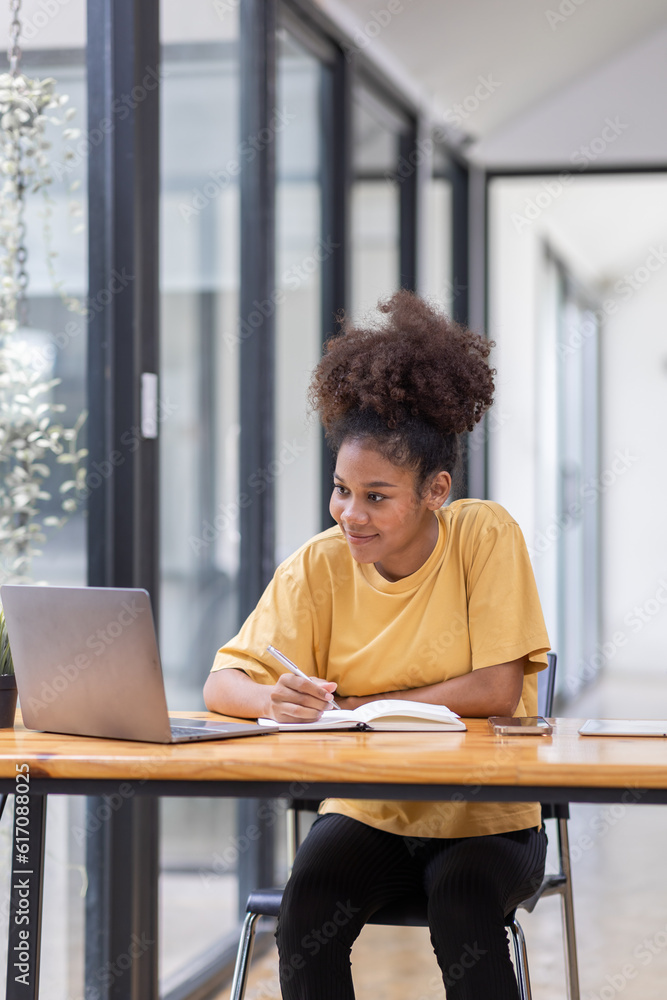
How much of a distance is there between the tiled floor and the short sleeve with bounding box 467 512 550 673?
1182 mm

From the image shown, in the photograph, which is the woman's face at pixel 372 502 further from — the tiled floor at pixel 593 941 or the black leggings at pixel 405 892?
the tiled floor at pixel 593 941

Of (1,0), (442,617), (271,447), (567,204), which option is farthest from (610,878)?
(567,204)

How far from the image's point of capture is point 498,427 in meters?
5.32

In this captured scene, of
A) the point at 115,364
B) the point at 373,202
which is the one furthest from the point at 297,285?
the point at 115,364

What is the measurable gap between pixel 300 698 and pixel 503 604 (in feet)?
1.08

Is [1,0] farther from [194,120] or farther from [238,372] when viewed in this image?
[238,372]

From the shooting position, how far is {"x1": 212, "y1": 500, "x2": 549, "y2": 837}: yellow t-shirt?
A: 5.40ft

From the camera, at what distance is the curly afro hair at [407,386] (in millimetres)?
1710

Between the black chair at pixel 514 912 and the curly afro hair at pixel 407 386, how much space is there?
0.43 meters

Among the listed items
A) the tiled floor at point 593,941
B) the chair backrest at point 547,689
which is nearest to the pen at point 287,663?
the chair backrest at point 547,689

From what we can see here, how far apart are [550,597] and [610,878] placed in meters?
2.97

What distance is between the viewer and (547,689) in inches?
76.4

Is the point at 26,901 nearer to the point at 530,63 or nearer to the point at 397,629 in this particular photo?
the point at 397,629

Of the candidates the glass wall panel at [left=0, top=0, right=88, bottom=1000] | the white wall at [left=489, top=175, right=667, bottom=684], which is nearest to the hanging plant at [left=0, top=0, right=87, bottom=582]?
the glass wall panel at [left=0, top=0, right=88, bottom=1000]
